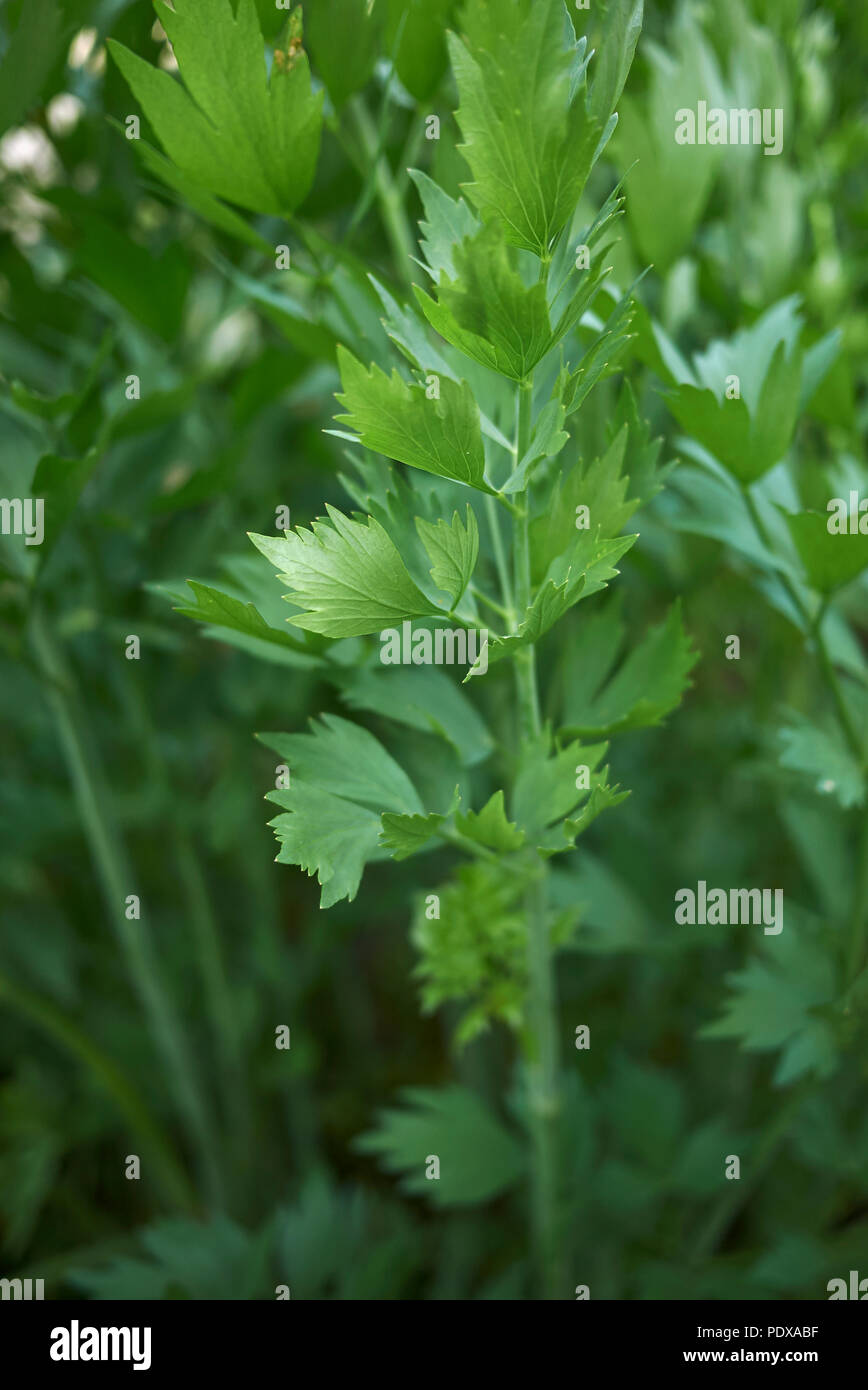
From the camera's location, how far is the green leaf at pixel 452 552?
0.35 metres

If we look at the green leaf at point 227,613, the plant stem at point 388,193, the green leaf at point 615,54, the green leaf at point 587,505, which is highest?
the plant stem at point 388,193

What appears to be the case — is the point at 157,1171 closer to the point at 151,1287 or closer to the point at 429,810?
the point at 151,1287

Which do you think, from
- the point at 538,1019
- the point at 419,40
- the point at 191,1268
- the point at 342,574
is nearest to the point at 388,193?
the point at 419,40

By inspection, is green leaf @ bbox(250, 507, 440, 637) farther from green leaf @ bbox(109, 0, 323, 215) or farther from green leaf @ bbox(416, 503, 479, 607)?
green leaf @ bbox(109, 0, 323, 215)

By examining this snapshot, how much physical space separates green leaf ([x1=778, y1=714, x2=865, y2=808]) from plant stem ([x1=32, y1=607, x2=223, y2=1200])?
0.40 meters

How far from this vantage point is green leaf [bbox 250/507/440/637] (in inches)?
13.2

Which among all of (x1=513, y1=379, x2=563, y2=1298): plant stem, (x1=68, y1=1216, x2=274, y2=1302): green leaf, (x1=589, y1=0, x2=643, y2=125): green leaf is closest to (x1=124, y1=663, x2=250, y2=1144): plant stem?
(x1=68, y1=1216, x2=274, y2=1302): green leaf

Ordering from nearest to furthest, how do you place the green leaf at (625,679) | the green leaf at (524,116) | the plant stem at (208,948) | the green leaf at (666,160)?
1. the green leaf at (524,116)
2. the green leaf at (625,679)
3. the green leaf at (666,160)
4. the plant stem at (208,948)

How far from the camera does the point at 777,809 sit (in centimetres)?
75

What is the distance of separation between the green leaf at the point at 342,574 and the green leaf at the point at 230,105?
0.54ft

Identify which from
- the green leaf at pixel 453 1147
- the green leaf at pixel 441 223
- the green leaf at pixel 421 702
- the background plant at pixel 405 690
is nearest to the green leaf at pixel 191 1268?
the background plant at pixel 405 690

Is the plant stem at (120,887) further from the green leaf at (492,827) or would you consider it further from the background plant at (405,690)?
the green leaf at (492,827)

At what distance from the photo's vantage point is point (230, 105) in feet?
1.25

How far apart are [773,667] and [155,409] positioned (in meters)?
0.47
